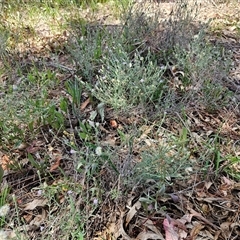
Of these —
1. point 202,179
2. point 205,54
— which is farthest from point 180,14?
point 202,179

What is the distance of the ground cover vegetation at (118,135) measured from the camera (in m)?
1.59

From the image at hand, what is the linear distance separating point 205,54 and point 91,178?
1.27 m

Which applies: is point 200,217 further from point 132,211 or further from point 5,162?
point 5,162

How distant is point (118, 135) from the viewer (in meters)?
2.07

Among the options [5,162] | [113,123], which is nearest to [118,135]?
[113,123]

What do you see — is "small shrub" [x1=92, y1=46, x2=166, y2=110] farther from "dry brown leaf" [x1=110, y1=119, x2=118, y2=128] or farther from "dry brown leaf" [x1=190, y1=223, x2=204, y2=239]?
"dry brown leaf" [x1=190, y1=223, x2=204, y2=239]

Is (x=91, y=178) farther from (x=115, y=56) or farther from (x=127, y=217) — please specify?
(x=115, y=56)

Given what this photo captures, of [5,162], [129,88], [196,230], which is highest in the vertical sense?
[129,88]

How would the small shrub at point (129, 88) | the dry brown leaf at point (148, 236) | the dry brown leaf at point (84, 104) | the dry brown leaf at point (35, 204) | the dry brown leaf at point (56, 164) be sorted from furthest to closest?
1. the dry brown leaf at point (84, 104)
2. the small shrub at point (129, 88)
3. the dry brown leaf at point (56, 164)
4. the dry brown leaf at point (35, 204)
5. the dry brown leaf at point (148, 236)

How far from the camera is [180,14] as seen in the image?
9.27 feet

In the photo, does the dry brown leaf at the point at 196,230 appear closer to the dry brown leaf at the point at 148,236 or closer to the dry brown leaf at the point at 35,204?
the dry brown leaf at the point at 148,236

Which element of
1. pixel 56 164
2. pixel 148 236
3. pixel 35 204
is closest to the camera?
pixel 148 236

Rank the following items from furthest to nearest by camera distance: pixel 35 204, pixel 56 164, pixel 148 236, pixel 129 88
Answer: pixel 129 88 → pixel 56 164 → pixel 35 204 → pixel 148 236

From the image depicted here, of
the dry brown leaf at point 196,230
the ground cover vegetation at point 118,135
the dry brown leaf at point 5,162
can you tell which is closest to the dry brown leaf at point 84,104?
the ground cover vegetation at point 118,135
